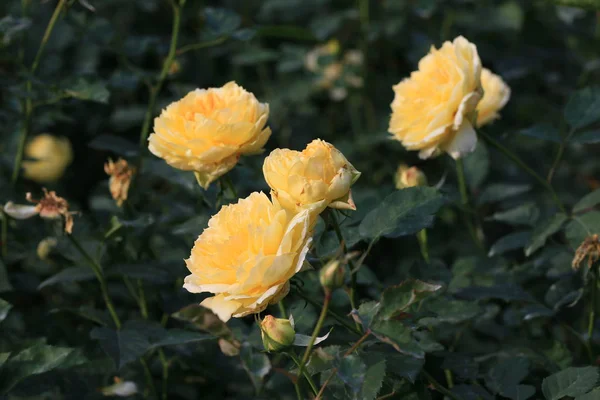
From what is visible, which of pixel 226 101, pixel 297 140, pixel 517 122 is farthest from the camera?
pixel 517 122

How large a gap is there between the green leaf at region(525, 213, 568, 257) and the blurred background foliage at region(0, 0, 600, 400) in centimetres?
2

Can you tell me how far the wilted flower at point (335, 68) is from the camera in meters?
2.55

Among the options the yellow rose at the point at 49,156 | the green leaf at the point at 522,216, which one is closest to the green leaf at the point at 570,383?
the green leaf at the point at 522,216

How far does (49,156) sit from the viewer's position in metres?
2.74

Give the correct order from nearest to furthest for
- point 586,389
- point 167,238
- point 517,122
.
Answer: point 586,389, point 167,238, point 517,122

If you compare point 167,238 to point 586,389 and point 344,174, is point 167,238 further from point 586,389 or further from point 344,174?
point 586,389

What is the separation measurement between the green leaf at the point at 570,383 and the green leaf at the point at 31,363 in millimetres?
748

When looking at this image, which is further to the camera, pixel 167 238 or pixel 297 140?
pixel 297 140

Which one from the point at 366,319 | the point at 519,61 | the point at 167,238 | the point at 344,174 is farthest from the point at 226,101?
the point at 519,61

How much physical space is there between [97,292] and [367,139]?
900 mm

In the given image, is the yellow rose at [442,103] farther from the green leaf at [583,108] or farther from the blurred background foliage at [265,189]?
the green leaf at [583,108]

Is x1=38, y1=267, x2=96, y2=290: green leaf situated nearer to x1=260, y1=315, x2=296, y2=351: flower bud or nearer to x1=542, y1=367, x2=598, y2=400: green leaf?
x1=260, y1=315, x2=296, y2=351: flower bud

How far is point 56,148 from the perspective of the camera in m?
2.76

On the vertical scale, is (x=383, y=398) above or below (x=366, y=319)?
below
